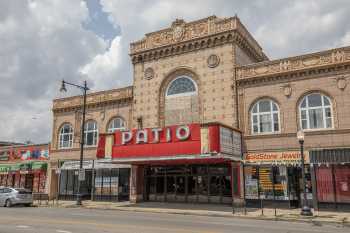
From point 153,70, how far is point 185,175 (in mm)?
9759

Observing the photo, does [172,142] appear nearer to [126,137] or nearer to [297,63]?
[126,137]

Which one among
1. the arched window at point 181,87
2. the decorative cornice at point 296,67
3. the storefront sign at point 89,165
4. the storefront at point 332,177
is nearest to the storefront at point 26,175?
the storefront sign at point 89,165

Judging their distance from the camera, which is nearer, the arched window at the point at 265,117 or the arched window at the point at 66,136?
the arched window at the point at 265,117

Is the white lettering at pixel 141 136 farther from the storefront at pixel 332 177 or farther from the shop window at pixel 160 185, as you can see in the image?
the storefront at pixel 332 177

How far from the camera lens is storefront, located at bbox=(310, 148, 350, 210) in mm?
23078

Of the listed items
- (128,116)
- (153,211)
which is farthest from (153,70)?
(153,211)

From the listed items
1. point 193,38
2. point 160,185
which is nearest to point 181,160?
point 160,185

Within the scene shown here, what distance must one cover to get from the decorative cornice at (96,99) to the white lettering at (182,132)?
32.4 ft

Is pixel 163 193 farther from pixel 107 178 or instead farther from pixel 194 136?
pixel 194 136

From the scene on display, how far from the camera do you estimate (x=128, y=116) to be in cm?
3334

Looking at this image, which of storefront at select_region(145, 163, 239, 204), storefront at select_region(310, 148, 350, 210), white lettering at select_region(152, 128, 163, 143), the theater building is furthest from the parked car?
storefront at select_region(310, 148, 350, 210)

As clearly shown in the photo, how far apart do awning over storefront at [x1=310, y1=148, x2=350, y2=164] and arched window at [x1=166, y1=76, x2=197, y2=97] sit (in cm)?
1067

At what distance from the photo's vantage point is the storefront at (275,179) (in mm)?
24688

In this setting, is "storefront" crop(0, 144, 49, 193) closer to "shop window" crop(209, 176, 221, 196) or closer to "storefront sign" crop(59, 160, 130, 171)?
"storefront sign" crop(59, 160, 130, 171)
